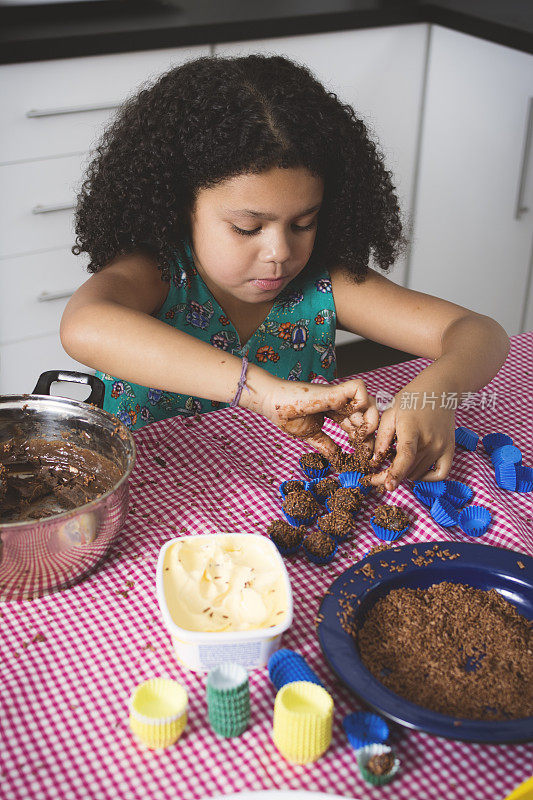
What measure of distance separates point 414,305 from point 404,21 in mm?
1459

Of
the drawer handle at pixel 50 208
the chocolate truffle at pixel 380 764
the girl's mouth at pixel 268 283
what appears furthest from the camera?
the drawer handle at pixel 50 208

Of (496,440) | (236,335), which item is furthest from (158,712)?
(236,335)

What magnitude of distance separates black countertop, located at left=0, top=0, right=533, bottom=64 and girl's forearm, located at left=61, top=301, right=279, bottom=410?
1.11 m

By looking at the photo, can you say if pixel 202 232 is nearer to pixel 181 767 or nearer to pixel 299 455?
pixel 299 455

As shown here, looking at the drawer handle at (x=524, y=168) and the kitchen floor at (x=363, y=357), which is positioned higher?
the drawer handle at (x=524, y=168)

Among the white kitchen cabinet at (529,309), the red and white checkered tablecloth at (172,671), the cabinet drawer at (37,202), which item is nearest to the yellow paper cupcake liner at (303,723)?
the red and white checkered tablecloth at (172,671)

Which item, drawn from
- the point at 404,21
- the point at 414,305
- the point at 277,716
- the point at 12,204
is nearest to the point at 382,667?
the point at 277,716

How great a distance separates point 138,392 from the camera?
1446mm

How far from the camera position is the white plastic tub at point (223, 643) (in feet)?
2.43

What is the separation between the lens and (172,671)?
2.56 feet

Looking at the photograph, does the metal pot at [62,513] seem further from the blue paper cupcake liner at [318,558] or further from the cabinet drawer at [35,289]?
the cabinet drawer at [35,289]

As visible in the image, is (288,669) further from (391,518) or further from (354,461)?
(354,461)

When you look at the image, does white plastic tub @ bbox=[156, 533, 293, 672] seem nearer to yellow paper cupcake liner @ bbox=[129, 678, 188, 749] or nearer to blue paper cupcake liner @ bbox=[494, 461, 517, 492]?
yellow paper cupcake liner @ bbox=[129, 678, 188, 749]

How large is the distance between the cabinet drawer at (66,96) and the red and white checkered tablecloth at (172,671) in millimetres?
1240
